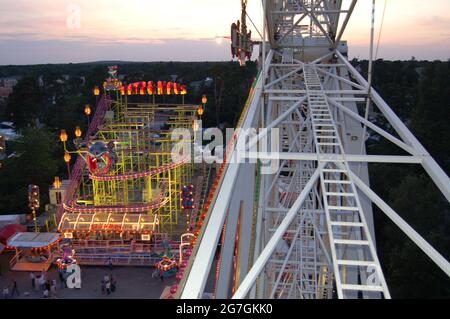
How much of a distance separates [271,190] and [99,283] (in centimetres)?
1001

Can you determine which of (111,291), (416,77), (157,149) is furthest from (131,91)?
(416,77)

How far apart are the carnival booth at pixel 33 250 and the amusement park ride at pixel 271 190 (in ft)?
2.70

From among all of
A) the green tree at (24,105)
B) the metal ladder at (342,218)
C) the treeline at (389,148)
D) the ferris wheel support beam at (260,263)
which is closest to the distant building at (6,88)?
the treeline at (389,148)

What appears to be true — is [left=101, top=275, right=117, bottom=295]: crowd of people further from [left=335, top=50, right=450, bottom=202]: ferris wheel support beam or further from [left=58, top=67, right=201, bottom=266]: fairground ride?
[left=335, top=50, right=450, bottom=202]: ferris wheel support beam

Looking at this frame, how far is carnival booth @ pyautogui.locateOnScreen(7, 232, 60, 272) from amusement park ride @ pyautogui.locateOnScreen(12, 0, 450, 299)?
82 centimetres

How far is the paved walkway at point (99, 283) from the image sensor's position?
15.1 m

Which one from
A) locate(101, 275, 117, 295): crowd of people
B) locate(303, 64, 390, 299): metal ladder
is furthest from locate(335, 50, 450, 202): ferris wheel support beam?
locate(101, 275, 117, 295): crowd of people

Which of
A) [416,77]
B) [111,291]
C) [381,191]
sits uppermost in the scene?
[416,77]

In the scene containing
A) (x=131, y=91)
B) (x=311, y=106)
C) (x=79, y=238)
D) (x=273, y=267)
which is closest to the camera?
(x=311, y=106)

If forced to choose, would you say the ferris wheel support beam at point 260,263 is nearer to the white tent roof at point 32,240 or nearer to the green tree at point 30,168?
the white tent roof at point 32,240

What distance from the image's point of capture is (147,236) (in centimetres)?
1814

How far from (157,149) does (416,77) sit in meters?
34.0

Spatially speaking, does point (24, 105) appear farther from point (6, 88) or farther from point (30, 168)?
point (6, 88)
